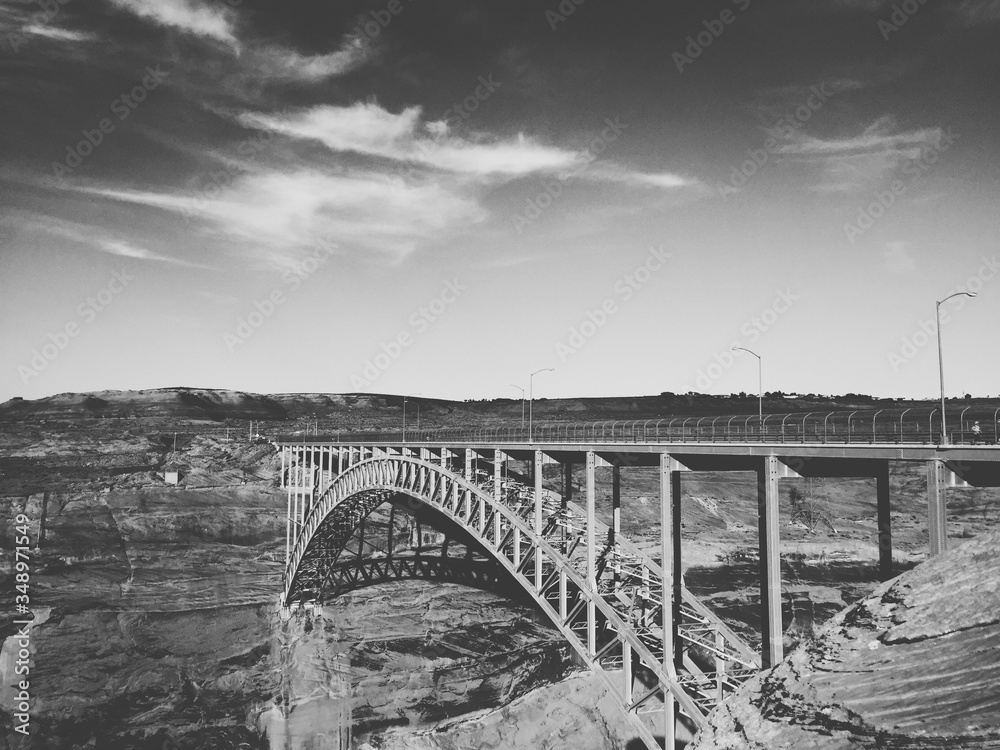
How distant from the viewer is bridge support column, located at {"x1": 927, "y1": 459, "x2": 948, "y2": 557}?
11586 mm

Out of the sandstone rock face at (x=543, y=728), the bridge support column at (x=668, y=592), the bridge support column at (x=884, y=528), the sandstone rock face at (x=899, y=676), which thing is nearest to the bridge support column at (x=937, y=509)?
the bridge support column at (x=884, y=528)

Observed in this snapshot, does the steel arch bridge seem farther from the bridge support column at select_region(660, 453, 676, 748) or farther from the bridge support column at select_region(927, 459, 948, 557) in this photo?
the bridge support column at select_region(927, 459, 948, 557)

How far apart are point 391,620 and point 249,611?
11.7m

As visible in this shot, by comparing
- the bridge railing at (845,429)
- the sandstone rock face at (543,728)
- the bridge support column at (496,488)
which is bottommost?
the sandstone rock face at (543,728)

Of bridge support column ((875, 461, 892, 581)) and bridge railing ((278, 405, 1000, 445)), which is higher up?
bridge railing ((278, 405, 1000, 445))

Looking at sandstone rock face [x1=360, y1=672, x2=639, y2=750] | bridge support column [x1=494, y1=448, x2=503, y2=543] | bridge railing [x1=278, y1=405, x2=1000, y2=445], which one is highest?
bridge railing [x1=278, y1=405, x2=1000, y2=445]

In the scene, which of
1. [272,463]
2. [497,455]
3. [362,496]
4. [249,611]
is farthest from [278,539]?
[497,455]

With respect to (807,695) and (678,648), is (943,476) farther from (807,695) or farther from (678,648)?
(678,648)

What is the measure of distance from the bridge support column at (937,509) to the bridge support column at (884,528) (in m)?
0.70

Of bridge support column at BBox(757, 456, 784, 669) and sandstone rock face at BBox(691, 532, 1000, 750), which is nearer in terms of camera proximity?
sandstone rock face at BBox(691, 532, 1000, 750)

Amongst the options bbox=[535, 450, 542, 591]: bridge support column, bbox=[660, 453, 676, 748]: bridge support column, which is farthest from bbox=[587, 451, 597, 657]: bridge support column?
bbox=[660, 453, 676, 748]: bridge support column

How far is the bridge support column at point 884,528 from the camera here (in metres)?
12.7

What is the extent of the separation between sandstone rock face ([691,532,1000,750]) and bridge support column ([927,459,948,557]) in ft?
9.68

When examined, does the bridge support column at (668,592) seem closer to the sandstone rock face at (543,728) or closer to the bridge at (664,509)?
the bridge at (664,509)
